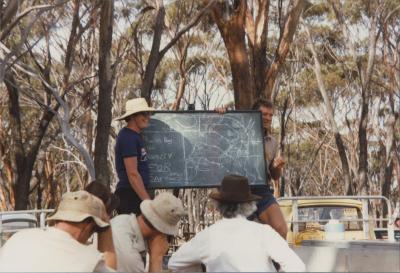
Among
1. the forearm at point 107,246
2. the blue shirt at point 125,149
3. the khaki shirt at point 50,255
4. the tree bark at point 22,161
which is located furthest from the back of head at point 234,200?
the tree bark at point 22,161

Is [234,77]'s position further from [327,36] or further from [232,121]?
[327,36]

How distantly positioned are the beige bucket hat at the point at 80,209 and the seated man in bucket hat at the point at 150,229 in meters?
0.84

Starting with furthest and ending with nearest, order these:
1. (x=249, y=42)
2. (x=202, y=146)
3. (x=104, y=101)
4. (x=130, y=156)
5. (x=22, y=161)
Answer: (x=22, y=161)
(x=249, y=42)
(x=104, y=101)
(x=202, y=146)
(x=130, y=156)

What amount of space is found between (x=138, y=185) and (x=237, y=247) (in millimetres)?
2312

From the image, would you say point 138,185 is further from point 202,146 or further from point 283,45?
point 283,45

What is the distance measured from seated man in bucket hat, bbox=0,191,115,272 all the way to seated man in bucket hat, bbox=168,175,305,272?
1.78ft

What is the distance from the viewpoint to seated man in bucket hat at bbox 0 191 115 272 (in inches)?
151

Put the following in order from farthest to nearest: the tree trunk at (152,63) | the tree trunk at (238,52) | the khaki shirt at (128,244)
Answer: the tree trunk at (238,52), the tree trunk at (152,63), the khaki shirt at (128,244)

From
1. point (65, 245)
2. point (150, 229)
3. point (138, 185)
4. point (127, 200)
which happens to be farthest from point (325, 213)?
point (65, 245)

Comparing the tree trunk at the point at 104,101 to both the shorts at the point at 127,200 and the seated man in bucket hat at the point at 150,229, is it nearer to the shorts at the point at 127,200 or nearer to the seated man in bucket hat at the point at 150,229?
the shorts at the point at 127,200

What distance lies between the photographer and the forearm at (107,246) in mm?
4207

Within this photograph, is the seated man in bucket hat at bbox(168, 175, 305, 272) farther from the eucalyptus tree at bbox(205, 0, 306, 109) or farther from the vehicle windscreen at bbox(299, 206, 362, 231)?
the eucalyptus tree at bbox(205, 0, 306, 109)

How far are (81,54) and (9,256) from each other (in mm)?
20625

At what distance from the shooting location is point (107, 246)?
4.25 metres
